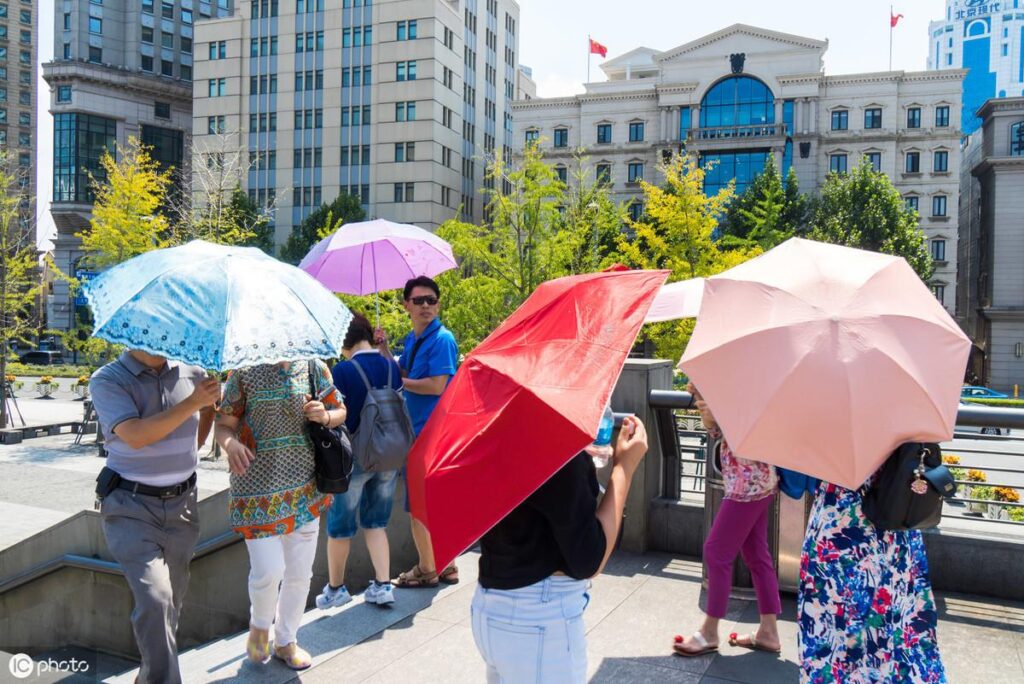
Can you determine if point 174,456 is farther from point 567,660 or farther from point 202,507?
point 567,660

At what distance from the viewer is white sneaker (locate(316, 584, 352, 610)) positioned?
5.35 meters

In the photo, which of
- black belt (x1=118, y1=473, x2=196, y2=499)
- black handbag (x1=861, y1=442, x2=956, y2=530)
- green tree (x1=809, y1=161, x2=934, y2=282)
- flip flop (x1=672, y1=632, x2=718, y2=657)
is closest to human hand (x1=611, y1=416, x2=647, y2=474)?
black handbag (x1=861, y1=442, x2=956, y2=530)

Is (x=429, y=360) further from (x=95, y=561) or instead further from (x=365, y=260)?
(x=95, y=561)

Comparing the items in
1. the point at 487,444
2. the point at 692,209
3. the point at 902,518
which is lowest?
the point at 902,518

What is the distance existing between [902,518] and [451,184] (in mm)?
70014

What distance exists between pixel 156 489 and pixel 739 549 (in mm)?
3071

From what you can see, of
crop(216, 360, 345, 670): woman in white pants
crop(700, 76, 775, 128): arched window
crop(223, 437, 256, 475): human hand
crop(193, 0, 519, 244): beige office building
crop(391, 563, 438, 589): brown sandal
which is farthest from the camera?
crop(193, 0, 519, 244): beige office building

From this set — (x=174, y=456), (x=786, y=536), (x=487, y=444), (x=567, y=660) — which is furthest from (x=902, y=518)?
(x=174, y=456)

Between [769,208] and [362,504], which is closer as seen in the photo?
[362,504]

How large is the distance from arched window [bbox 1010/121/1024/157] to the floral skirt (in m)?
66.9

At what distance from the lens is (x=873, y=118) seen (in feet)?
201

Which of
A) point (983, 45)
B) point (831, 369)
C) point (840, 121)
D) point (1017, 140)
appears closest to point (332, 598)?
point (831, 369)

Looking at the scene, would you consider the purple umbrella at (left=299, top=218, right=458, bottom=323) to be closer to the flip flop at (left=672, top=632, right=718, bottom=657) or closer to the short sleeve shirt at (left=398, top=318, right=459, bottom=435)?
the short sleeve shirt at (left=398, top=318, right=459, bottom=435)

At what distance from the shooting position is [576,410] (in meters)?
2.31
